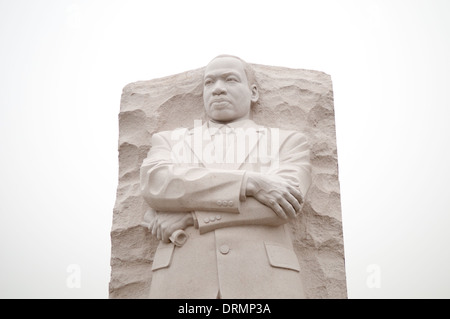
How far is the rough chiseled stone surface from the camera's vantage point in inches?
209

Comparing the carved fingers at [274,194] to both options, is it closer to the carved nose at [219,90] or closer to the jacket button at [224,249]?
the jacket button at [224,249]

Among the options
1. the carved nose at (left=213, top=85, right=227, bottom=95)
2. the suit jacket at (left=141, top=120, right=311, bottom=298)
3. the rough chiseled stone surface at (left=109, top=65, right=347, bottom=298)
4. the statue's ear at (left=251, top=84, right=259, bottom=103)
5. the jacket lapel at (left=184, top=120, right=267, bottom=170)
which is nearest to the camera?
the suit jacket at (left=141, top=120, right=311, bottom=298)

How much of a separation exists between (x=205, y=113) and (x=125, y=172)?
104 cm

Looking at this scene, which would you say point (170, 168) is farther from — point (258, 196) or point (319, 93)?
point (319, 93)

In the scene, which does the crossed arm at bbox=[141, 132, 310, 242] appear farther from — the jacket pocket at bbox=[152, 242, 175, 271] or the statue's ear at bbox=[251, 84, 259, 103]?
the statue's ear at bbox=[251, 84, 259, 103]

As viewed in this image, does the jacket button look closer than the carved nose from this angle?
Yes

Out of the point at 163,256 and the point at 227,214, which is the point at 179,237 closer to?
the point at 163,256

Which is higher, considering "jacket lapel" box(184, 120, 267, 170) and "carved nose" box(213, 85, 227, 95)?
"carved nose" box(213, 85, 227, 95)

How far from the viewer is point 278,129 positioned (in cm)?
559

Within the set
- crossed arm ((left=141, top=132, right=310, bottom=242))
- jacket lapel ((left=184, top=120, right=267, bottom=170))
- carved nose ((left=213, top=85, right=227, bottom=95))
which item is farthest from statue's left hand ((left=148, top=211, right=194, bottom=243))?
carved nose ((left=213, top=85, right=227, bottom=95))

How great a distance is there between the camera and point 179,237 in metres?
4.76

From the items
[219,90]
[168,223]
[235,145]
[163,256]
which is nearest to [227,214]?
[168,223]
